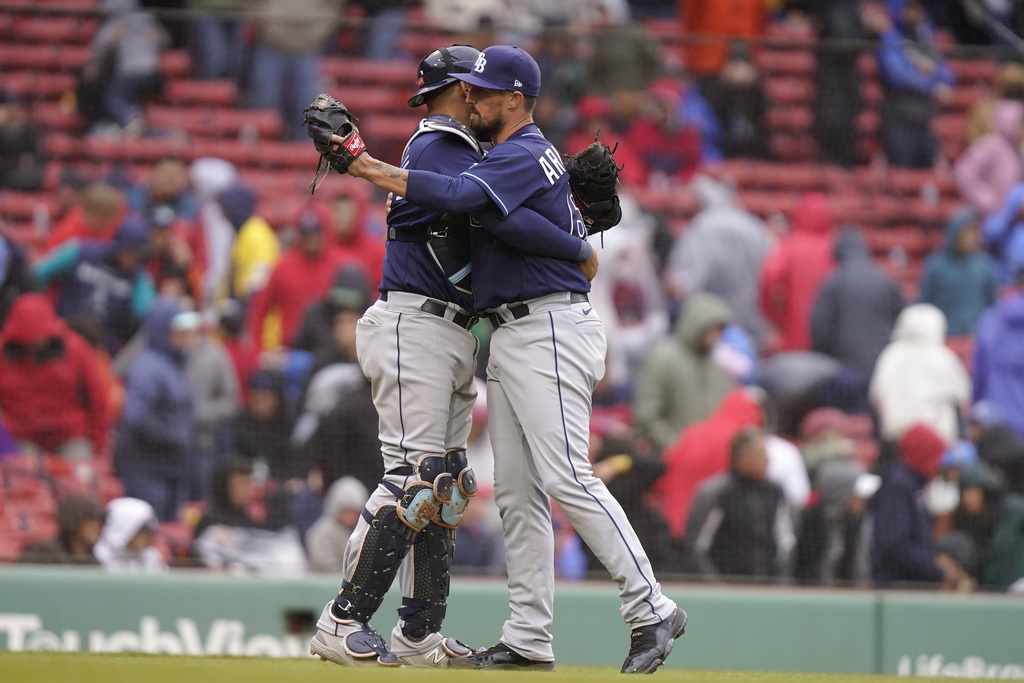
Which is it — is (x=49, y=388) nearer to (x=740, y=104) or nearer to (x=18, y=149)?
(x=18, y=149)

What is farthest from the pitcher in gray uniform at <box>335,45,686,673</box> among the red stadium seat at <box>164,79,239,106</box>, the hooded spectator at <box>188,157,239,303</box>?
the red stadium seat at <box>164,79,239,106</box>

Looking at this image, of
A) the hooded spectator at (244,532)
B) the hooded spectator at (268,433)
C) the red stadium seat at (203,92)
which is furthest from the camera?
the red stadium seat at (203,92)

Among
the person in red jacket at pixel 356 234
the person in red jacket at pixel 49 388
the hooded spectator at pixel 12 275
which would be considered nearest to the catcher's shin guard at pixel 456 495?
the person in red jacket at pixel 49 388

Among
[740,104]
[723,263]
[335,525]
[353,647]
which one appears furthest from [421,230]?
[740,104]

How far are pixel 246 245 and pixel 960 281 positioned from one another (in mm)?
4314

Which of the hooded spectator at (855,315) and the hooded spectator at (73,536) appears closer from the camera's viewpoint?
the hooded spectator at (73,536)

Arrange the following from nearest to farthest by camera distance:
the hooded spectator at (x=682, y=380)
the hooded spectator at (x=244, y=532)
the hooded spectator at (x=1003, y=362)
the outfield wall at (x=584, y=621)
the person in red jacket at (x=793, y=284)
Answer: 1. the outfield wall at (x=584, y=621)
2. the hooded spectator at (x=244, y=532)
3. the hooded spectator at (x=682, y=380)
4. the hooded spectator at (x=1003, y=362)
5. the person in red jacket at (x=793, y=284)

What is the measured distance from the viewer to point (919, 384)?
786 cm

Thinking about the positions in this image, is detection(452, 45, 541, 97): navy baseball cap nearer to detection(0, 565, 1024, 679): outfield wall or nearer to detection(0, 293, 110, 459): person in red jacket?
detection(0, 565, 1024, 679): outfield wall

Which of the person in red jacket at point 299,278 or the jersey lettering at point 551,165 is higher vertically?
the jersey lettering at point 551,165

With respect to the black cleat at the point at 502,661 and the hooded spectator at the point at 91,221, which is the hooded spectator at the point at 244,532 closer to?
the hooded spectator at the point at 91,221

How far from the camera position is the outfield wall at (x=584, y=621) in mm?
6785

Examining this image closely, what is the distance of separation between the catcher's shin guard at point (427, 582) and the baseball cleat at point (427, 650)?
0.9 inches

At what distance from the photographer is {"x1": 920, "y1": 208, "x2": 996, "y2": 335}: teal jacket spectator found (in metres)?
8.19
